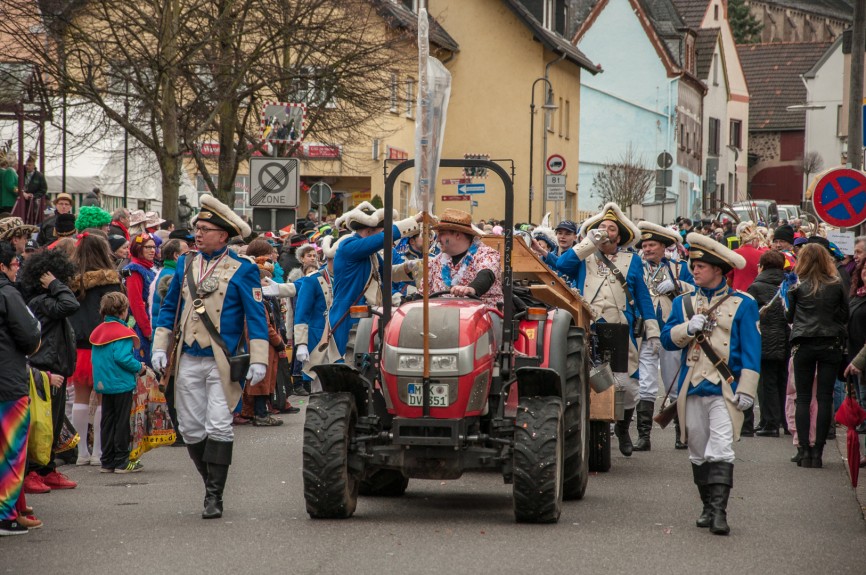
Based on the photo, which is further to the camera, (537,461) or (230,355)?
(230,355)

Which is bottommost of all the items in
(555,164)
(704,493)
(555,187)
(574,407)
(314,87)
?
(704,493)

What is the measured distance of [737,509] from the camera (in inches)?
408

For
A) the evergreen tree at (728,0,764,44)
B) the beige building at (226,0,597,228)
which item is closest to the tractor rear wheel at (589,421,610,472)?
the beige building at (226,0,597,228)

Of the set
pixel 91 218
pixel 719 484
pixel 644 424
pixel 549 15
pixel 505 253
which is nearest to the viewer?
pixel 719 484

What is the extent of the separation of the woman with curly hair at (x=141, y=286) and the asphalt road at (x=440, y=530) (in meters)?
1.65

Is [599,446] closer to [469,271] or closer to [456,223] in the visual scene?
[469,271]

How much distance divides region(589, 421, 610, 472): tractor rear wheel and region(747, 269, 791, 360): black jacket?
388cm

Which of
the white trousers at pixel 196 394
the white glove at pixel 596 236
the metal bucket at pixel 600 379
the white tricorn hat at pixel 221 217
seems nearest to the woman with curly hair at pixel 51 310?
the white trousers at pixel 196 394

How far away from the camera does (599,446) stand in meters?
12.2

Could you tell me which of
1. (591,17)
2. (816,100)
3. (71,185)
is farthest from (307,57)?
(816,100)

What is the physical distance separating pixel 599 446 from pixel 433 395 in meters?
3.39

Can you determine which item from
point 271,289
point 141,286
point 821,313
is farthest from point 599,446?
point 271,289

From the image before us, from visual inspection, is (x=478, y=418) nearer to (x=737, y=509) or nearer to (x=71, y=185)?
(x=737, y=509)

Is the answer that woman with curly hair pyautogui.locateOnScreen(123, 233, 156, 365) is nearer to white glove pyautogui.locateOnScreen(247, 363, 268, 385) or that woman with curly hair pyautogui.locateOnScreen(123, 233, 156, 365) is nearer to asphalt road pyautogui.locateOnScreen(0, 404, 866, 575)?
asphalt road pyautogui.locateOnScreen(0, 404, 866, 575)
